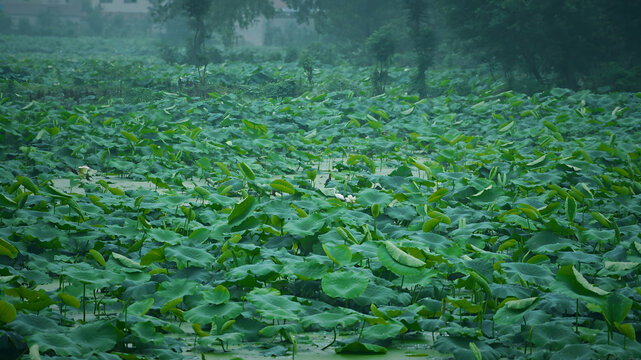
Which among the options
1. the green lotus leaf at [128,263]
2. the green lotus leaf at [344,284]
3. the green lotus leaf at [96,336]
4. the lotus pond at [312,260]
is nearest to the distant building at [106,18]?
the lotus pond at [312,260]

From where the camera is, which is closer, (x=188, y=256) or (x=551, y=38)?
(x=188, y=256)

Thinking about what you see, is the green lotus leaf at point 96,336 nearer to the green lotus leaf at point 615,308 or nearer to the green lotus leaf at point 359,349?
the green lotus leaf at point 359,349

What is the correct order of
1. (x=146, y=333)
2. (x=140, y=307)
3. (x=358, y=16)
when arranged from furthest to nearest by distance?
(x=358, y=16), (x=140, y=307), (x=146, y=333)

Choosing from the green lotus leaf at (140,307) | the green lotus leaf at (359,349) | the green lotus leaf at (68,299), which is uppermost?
the green lotus leaf at (68,299)

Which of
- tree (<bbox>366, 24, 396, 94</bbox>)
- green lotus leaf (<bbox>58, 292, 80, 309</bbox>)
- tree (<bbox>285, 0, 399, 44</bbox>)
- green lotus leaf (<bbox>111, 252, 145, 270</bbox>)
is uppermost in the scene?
tree (<bbox>285, 0, 399, 44</bbox>)

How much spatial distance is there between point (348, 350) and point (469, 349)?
440 mm

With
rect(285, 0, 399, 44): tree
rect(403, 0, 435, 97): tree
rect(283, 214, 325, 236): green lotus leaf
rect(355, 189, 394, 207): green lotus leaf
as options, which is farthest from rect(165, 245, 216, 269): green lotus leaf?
rect(285, 0, 399, 44): tree

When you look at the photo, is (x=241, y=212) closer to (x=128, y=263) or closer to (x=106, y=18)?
(x=128, y=263)

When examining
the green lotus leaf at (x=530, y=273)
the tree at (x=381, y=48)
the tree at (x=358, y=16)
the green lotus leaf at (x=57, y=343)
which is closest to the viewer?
the green lotus leaf at (x=57, y=343)

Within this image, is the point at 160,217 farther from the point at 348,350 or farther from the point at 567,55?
the point at 567,55

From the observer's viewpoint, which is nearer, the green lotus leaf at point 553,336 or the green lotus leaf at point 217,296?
the green lotus leaf at point 553,336

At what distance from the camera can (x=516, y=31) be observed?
11.6 m

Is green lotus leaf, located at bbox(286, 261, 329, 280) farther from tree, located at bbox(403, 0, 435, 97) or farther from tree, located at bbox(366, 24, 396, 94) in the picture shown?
tree, located at bbox(366, 24, 396, 94)

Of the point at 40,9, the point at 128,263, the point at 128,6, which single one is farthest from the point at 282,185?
the point at 40,9
